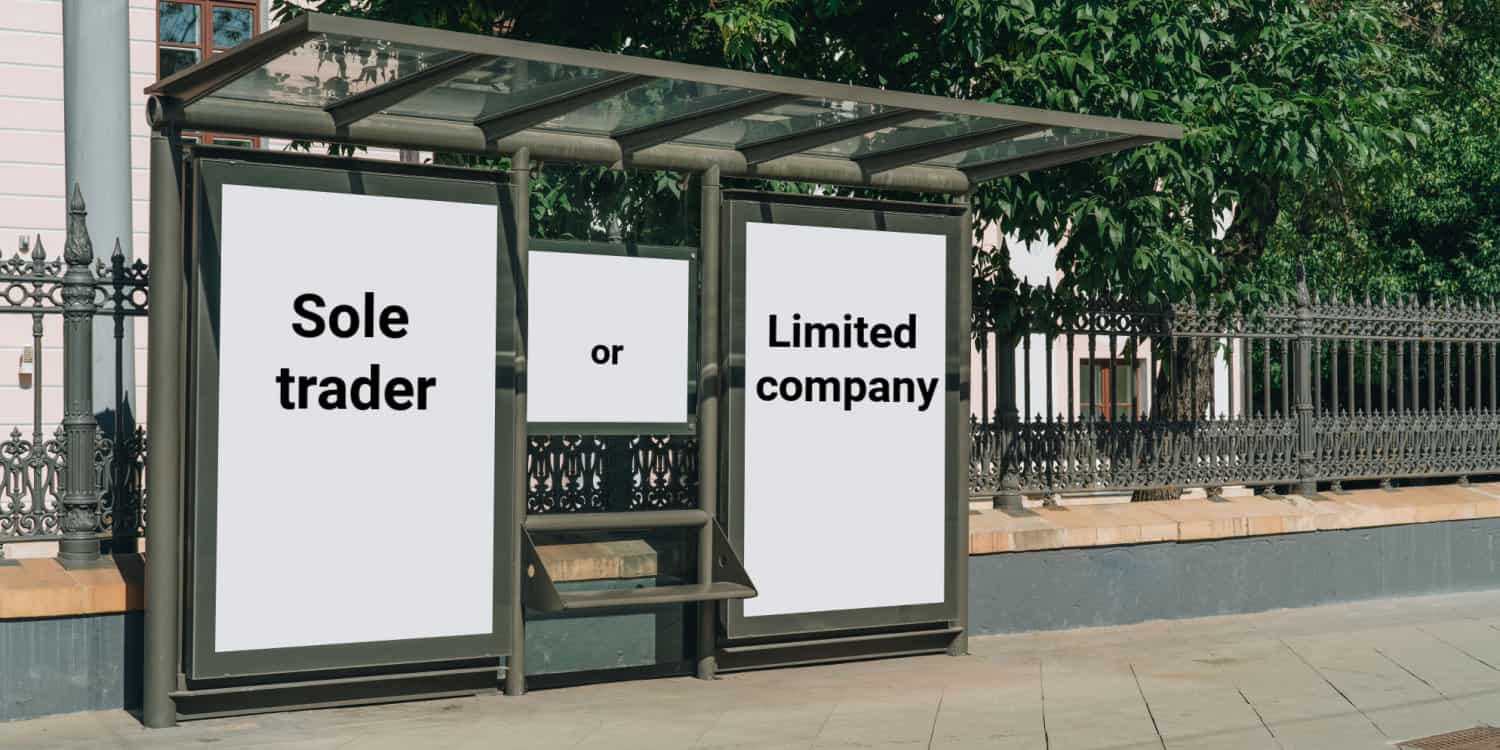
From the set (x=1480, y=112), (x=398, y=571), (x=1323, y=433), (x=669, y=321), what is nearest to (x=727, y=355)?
(x=669, y=321)

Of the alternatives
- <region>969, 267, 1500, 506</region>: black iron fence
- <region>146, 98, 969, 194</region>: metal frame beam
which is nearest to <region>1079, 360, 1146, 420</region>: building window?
<region>969, 267, 1500, 506</region>: black iron fence

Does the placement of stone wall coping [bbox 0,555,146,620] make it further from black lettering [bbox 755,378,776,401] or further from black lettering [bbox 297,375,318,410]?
black lettering [bbox 755,378,776,401]

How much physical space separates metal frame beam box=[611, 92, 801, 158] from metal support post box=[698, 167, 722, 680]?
0.48 metres

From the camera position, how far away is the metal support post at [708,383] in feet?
29.3

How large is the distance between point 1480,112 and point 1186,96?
10.8m

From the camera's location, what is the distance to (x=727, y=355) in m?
9.02

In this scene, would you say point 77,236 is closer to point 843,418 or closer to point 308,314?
point 308,314

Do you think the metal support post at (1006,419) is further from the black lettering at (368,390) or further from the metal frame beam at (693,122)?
the black lettering at (368,390)

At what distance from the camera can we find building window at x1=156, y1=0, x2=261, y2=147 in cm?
1745

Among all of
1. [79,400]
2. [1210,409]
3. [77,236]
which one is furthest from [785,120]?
[1210,409]

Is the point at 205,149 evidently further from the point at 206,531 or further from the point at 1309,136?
the point at 1309,136

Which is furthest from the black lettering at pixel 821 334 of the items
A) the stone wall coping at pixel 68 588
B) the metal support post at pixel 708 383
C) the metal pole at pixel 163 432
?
the stone wall coping at pixel 68 588

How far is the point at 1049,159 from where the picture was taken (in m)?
9.55

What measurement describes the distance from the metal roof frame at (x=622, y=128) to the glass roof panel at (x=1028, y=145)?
61 millimetres
